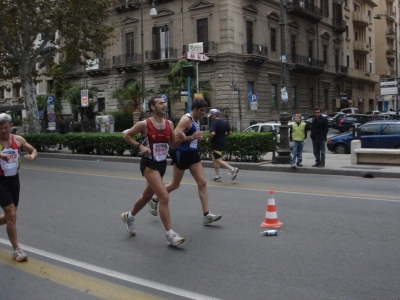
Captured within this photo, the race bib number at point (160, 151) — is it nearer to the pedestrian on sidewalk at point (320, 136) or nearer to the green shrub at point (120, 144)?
the green shrub at point (120, 144)

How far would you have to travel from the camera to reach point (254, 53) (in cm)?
4012

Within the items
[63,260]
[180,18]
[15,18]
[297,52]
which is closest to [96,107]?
[180,18]

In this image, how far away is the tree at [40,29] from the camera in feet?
78.0

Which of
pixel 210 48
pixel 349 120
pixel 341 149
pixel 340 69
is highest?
pixel 210 48

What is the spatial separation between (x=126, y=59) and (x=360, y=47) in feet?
99.1

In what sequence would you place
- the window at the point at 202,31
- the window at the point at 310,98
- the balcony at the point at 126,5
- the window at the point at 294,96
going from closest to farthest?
the window at the point at 202,31 → the balcony at the point at 126,5 → the window at the point at 294,96 → the window at the point at 310,98

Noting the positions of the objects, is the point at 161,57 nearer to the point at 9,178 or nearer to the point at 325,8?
the point at 325,8

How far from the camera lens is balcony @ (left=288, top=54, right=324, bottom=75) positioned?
45094 mm

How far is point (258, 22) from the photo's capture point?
4094 cm

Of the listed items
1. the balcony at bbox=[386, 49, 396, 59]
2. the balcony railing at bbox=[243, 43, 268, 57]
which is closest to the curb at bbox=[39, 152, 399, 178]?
the balcony railing at bbox=[243, 43, 268, 57]

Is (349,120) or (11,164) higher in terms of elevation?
(349,120)

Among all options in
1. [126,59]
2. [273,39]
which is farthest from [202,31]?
[126,59]

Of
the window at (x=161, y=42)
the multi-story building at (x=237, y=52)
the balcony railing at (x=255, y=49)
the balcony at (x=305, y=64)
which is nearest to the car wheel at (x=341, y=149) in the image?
the multi-story building at (x=237, y=52)

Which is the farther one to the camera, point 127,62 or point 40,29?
point 127,62
